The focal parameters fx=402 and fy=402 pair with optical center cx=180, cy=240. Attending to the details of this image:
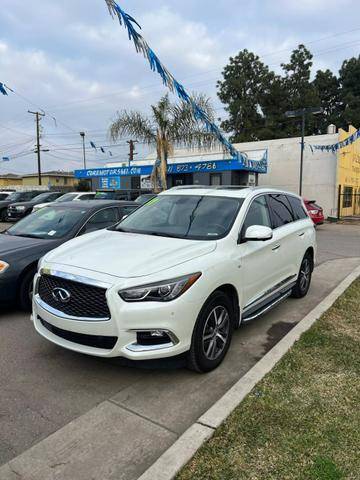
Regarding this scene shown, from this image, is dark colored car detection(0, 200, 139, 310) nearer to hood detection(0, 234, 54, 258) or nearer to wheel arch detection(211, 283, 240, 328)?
hood detection(0, 234, 54, 258)

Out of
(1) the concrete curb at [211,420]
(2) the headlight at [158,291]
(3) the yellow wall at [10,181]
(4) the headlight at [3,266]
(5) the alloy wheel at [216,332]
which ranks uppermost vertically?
(3) the yellow wall at [10,181]

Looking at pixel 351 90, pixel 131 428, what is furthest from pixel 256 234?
pixel 351 90

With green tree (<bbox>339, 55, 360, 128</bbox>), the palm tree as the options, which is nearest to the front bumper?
the palm tree

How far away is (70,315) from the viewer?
3480mm

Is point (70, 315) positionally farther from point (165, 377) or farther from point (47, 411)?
point (165, 377)

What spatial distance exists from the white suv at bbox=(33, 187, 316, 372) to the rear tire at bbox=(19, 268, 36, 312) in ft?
4.02

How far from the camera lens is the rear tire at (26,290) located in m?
5.25

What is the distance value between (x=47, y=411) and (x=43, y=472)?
0.71 meters

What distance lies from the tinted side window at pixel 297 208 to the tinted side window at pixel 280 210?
166 millimetres

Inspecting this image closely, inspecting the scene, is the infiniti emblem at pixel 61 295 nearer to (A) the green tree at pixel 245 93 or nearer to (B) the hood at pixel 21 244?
(B) the hood at pixel 21 244

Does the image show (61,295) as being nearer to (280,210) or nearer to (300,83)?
(280,210)


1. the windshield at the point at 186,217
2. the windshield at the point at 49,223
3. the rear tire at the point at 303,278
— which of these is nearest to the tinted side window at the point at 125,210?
the windshield at the point at 49,223

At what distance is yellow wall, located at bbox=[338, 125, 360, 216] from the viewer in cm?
2464

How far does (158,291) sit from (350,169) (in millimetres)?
26603
